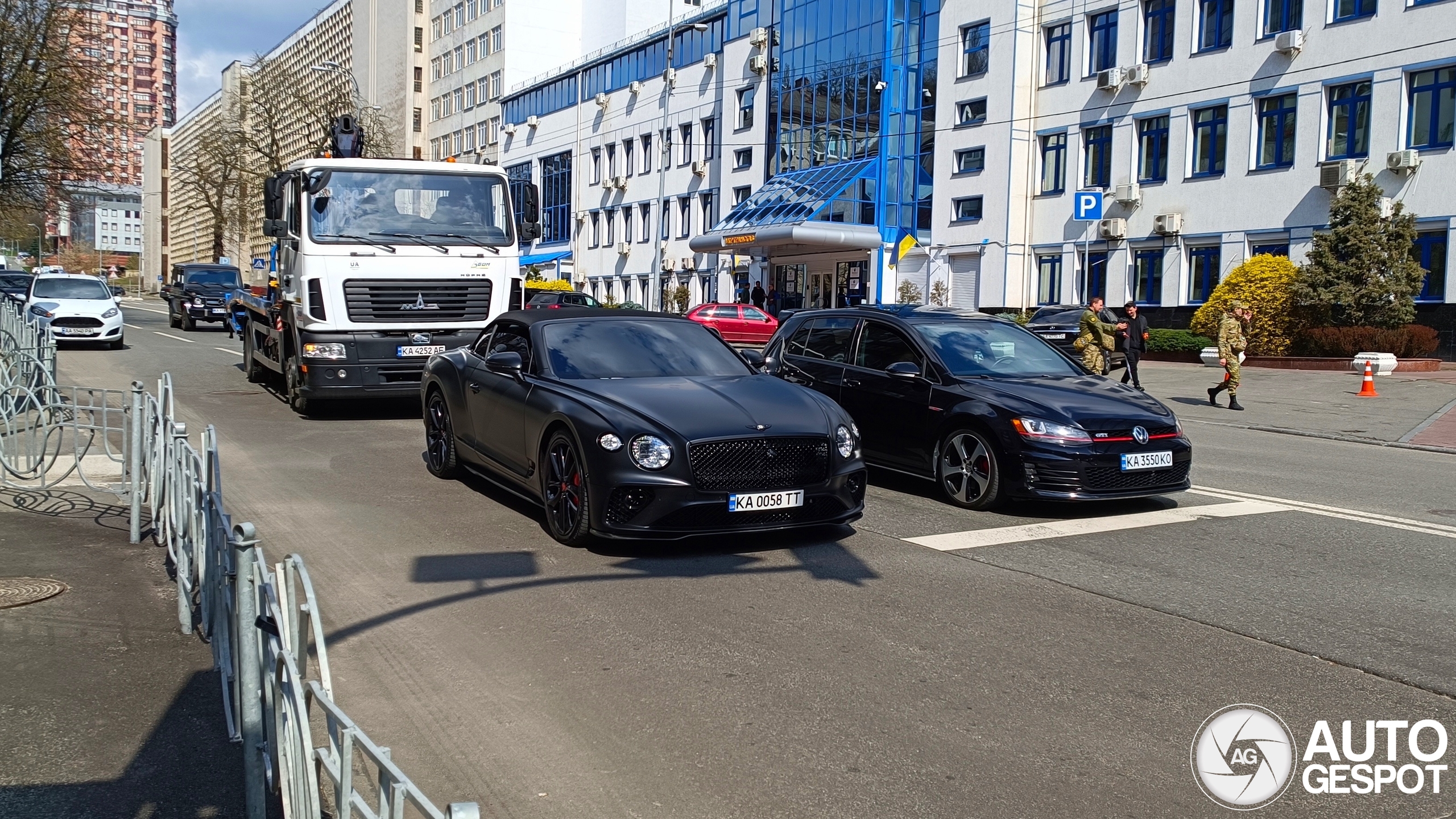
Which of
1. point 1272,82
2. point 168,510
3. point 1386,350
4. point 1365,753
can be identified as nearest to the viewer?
point 1365,753

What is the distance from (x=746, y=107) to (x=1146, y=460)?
156 feet

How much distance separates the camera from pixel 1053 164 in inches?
1558

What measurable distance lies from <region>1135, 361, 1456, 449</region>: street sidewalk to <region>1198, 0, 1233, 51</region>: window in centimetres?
1058

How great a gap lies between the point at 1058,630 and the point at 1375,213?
26.3 meters

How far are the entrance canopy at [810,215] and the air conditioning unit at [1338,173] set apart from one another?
56.9ft

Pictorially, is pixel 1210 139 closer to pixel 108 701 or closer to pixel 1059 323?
pixel 1059 323

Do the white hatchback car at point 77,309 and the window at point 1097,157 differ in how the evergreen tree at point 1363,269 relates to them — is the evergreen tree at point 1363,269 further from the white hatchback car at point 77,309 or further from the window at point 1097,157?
the white hatchback car at point 77,309

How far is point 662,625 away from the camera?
5844 mm

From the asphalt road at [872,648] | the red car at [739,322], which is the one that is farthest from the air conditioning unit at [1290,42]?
the asphalt road at [872,648]

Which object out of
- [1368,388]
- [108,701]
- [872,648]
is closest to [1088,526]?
[872,648]

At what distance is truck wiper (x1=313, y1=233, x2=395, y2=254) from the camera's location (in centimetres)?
1412

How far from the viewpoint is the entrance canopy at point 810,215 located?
147ft

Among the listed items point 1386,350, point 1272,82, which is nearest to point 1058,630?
point 1386,350

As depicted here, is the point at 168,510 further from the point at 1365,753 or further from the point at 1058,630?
the point at 1365,753
